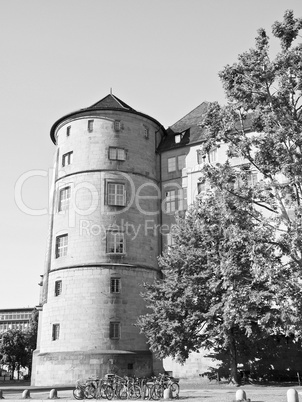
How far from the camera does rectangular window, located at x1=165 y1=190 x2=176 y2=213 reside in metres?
44.6

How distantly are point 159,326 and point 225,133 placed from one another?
51.1 ft

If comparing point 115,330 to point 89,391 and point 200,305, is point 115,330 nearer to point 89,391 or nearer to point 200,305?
point 200,305

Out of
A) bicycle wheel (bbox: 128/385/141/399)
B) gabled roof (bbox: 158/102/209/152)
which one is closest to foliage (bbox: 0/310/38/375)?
gabled roof (bbox: 158/102/209/152)

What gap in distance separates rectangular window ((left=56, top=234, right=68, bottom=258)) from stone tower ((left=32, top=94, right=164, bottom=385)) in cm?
9

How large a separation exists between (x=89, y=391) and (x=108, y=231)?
17.7m

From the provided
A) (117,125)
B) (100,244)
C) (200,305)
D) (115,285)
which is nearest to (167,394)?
(200,305)

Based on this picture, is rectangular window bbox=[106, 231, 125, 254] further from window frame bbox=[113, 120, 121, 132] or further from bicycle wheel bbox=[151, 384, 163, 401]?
bicycle wheel bbox=[151, 384, 163, 401]

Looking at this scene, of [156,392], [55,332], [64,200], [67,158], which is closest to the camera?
[156,392]

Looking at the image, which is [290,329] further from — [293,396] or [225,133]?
[225,133]

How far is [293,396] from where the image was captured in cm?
1728

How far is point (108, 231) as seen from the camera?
1612 inches

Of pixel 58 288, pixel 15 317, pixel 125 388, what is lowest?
pixel 125 388

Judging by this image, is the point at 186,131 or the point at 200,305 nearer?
the point at 200,305

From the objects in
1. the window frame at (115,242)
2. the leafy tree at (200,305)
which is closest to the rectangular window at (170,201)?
the window frame at (115,242)
